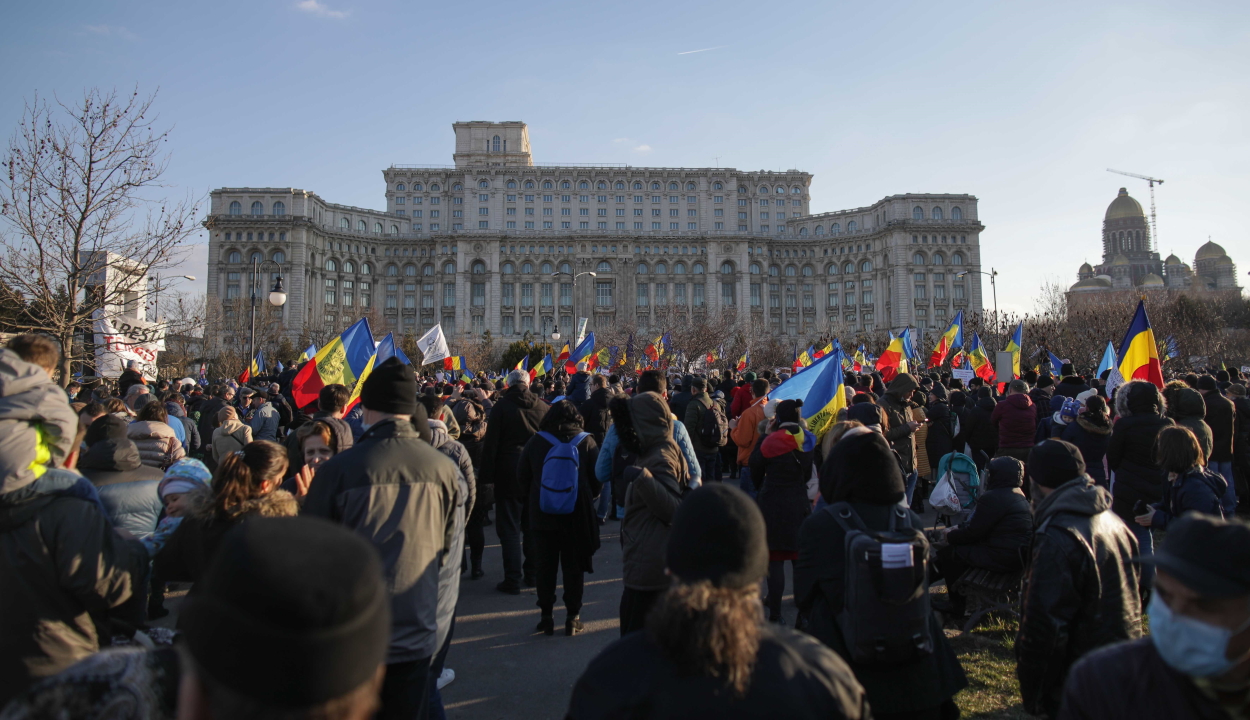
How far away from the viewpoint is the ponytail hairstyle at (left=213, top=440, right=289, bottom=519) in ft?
11.8

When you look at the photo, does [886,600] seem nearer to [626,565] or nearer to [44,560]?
[626,565]

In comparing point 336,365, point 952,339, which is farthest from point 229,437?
point 952,339

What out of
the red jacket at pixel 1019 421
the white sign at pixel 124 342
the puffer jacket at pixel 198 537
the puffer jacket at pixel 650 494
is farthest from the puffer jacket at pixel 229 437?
the red jacket at pixel 1019 421

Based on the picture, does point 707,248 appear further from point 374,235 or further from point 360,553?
point 360,553

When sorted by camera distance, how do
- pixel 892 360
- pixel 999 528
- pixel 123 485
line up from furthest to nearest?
Answer: 1. pixel 892 360
2. pixel 999 528
3. pixel 123 485

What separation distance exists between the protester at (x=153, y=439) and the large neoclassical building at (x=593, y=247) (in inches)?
3173

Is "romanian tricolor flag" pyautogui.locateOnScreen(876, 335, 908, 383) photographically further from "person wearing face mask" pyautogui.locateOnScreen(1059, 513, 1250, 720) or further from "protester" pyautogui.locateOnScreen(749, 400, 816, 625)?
"person wearing face mask" pyautogui.locateOnScreen(1059, 513, 1250, 720)

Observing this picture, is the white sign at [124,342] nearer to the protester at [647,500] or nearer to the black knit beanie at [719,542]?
the protester at [647,500]

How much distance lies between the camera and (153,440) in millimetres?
6270

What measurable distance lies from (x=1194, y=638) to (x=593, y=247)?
308 ft

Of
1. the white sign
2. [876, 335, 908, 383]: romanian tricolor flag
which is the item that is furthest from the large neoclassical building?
the white sign

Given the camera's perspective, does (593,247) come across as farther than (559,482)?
Yes

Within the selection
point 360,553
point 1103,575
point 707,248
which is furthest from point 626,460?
point 707,248

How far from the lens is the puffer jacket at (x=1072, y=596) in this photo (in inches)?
129
